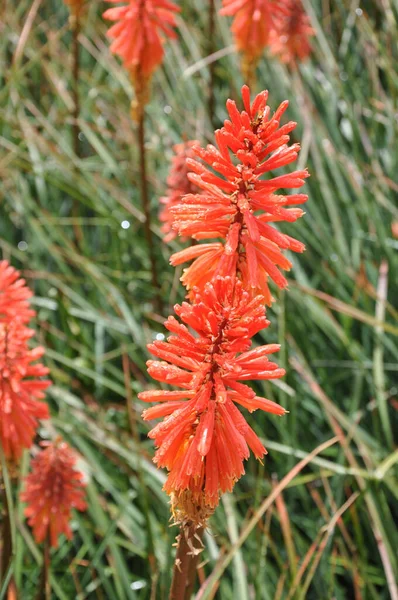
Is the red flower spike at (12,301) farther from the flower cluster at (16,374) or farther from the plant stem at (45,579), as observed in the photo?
the plant stem at (45,579)

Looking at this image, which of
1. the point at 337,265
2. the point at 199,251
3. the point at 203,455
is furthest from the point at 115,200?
the point at 203,455

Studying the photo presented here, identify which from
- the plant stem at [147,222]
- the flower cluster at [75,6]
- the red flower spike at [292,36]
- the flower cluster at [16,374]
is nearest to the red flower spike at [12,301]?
the flower cluster at [16,374]

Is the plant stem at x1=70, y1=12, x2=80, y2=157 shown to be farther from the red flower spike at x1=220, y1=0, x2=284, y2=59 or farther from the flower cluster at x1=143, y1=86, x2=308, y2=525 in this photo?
the flower cluster at x1=143, y1=86, x2=308, y2=525

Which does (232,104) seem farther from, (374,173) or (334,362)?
(374,173)

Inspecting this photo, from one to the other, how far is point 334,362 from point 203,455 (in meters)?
2.59

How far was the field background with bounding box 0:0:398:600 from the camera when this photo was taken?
3396 mm

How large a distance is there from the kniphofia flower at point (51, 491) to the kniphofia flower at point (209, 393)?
1113 millimetres

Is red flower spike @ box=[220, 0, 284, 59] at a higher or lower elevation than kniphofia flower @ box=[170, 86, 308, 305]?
Answer: higher

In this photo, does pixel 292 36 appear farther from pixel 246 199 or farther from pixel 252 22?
pixel 246 199

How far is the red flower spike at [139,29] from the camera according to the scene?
3584 millimetres

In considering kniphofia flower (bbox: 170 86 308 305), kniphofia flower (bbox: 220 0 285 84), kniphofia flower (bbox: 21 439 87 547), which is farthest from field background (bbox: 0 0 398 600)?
kniphofia flower (bbox: 170 86 308 305)

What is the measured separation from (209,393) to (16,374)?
0.87m

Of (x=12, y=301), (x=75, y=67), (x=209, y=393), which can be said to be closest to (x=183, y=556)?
(x=209, y=393)

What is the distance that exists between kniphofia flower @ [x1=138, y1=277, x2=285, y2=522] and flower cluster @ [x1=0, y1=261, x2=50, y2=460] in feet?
2.37
